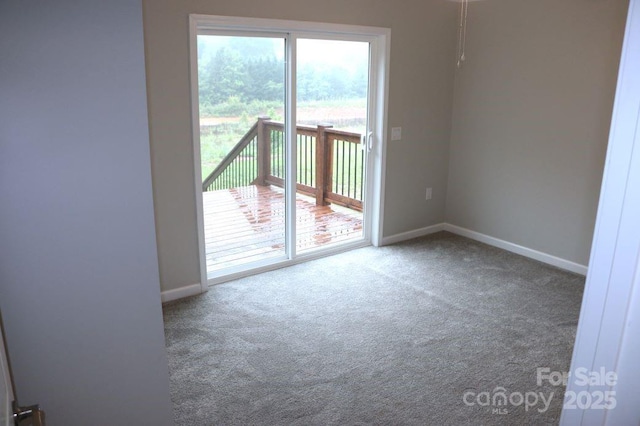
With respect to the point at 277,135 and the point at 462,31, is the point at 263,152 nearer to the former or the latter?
the point at 277,135

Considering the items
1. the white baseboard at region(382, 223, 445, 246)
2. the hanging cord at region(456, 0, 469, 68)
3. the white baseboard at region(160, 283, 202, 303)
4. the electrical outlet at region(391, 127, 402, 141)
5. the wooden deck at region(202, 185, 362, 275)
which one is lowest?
the white baseboard at region(160, 283, 202, 303)

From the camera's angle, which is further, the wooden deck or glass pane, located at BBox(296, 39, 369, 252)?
glass pane, located at BBox(296, 39, 369, 252)

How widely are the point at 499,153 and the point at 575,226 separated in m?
0.98

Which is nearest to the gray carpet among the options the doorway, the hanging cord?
the doorway

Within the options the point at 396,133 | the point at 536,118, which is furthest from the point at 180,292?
the point at 536,118

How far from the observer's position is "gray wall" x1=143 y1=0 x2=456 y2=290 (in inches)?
134

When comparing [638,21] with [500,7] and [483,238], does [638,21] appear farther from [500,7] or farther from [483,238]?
[483,238]

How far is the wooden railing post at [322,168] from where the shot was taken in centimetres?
496

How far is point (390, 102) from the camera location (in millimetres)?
4672

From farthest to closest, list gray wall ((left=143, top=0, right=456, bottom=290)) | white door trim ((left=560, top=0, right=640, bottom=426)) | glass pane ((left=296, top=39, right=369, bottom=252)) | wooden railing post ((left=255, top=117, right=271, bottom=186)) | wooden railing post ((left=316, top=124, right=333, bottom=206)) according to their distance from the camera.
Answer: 1. wooden railing post ((left=316, top=124, right=333, bottom=206))
2. glass pane ((left=296, top=39, right=369, bottom=252))
3. wooden railing post ((left=255, top=117, right=271, bottom=186))
4. gray wall ((left=143, top=0, right=456, bottom=290))
5. white door trim ((left=560, top=0, right=640, bottom=426))

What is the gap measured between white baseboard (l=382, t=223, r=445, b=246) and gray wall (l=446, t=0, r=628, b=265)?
1.08 ft

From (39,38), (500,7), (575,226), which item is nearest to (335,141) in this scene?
(500,7)

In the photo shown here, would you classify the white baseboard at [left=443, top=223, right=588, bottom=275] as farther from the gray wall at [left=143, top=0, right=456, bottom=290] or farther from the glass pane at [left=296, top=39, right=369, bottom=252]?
the glass pane at [left=296, top=39, right=369, bottom=252]

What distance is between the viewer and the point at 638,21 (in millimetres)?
1015
